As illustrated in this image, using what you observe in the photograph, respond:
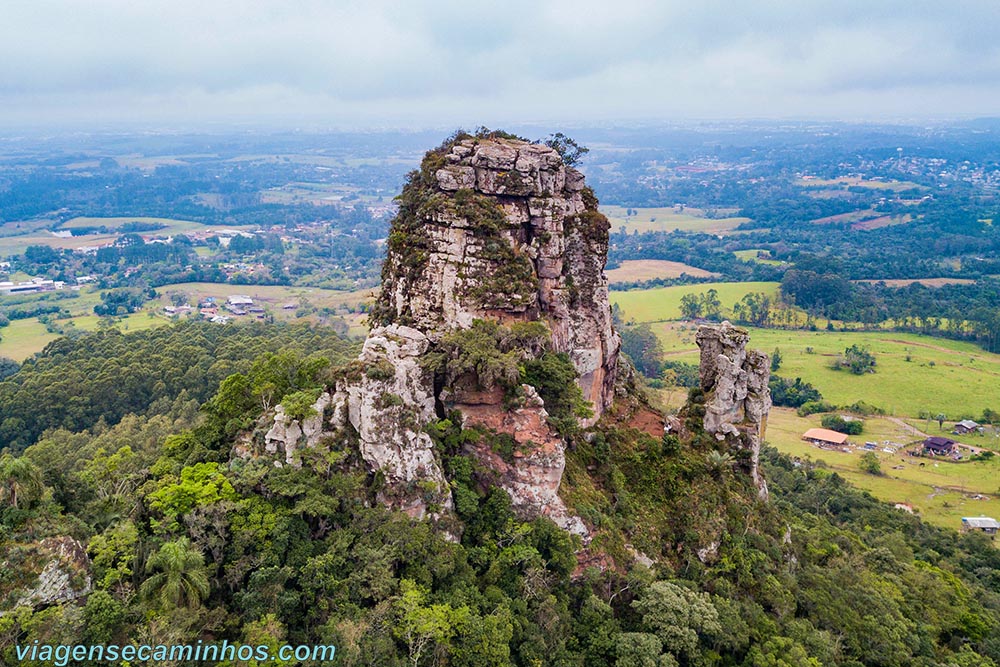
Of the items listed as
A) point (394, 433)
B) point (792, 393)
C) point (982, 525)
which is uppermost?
point (394, 433)

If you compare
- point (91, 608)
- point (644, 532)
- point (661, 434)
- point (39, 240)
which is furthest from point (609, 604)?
point (39, 240)

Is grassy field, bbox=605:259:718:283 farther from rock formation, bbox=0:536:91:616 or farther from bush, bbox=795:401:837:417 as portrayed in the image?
rock formation, bbox=0:536:91:616

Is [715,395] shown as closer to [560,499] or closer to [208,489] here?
[560,499]

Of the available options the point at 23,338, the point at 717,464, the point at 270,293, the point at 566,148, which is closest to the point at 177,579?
the point at 717,464

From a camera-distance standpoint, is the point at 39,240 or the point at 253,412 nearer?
the point at 253,412

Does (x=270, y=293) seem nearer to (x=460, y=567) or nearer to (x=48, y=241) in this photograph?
(x=48, y=241)

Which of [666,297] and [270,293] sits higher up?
[666,297]

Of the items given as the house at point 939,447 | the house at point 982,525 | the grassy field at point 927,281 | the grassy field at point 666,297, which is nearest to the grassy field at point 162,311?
the grassy field at point 666,297
